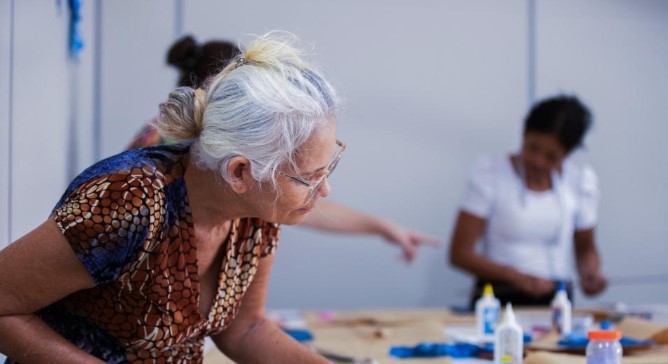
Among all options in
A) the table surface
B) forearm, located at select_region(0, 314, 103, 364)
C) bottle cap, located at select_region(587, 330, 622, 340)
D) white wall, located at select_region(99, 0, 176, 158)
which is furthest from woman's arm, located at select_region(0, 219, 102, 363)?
white wall, located at select_region(99, 0, 176, 158)

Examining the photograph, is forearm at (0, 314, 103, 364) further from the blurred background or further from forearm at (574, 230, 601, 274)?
forearm at (574, 230, 601, 274)

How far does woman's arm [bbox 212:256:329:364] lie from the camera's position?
6.49ft

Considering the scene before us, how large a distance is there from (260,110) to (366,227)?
1.61 meters

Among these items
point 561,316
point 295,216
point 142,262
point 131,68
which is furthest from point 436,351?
point 131,68

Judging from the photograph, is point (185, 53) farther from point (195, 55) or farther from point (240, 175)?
point (240, 175)

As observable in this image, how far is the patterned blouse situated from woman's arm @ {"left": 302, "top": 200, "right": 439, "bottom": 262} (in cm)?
118

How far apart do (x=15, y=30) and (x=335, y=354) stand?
1294 mm

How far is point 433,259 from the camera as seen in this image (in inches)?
186

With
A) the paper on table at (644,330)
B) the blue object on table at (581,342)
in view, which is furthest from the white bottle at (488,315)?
the paper on table at (644,330)

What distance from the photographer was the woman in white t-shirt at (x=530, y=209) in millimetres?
3631

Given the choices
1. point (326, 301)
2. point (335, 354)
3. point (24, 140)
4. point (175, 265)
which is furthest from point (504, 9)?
point (175, 265)

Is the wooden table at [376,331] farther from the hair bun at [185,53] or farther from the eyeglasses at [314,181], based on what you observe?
the hair bun at [185,53]

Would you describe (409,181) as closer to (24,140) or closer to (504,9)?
(504,9)

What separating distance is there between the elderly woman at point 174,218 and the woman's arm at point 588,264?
2.48 metres
